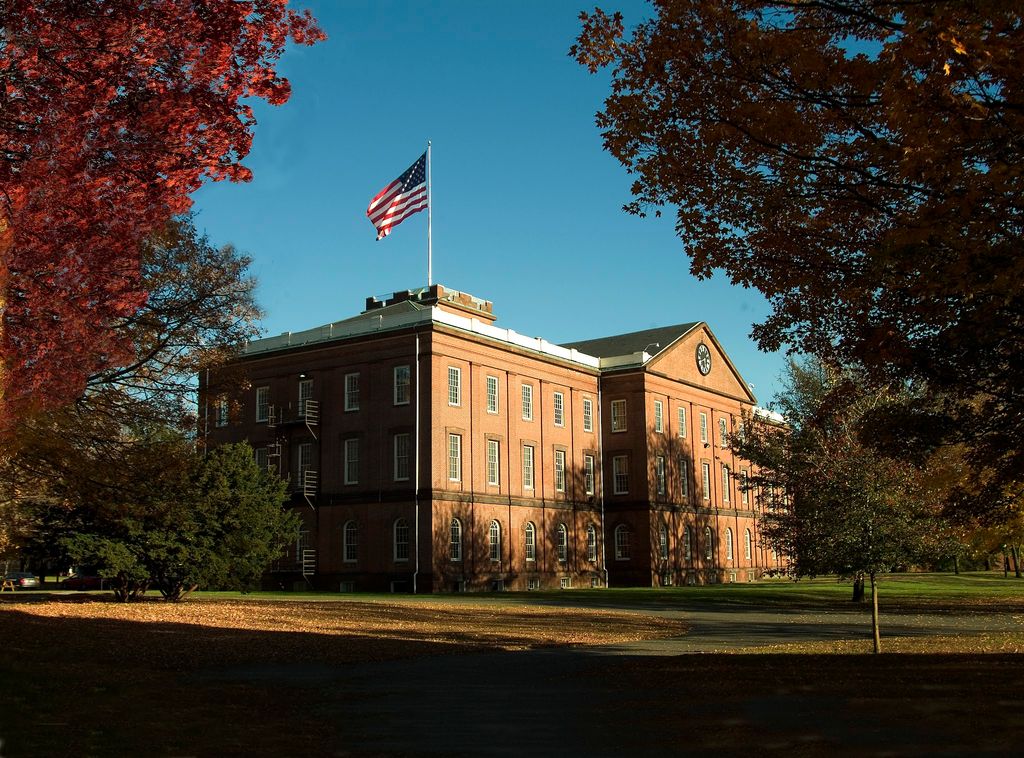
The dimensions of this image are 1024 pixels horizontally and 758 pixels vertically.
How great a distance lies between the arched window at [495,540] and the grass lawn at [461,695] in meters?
31.4

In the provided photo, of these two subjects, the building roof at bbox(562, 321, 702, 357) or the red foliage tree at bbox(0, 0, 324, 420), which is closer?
the red foliage tree at bbox(0, 0, 324, 420)

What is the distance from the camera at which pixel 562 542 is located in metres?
58.1

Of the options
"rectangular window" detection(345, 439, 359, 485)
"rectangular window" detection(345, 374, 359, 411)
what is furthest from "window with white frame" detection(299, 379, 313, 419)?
"rectangular window" detection(345, 439, 359, 485)

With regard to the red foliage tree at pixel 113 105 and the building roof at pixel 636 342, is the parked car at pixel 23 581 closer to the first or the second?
A: the building roof at pixel 636 342

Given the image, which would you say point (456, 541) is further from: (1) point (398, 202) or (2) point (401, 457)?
(1) point (398, 202)

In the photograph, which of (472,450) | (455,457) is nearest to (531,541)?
(472,450)

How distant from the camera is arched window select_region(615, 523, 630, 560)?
61250mm

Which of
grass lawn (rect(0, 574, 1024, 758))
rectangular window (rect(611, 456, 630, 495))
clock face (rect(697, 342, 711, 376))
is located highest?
clock face (rect(697, 342, 711, 376))

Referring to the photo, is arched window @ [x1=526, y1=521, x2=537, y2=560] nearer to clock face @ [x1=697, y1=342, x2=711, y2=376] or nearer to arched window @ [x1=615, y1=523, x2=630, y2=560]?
arched window @ [x1=615, y1=523, x2=630, y2=560]

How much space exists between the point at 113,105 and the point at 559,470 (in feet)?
160

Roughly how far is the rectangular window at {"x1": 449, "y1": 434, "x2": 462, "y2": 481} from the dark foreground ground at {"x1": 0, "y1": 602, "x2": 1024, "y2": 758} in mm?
32836

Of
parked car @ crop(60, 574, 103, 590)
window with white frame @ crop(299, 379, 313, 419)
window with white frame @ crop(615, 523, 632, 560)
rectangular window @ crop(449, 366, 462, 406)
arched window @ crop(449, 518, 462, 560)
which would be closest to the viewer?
arched window @ crop(449, 518, 462, 560)

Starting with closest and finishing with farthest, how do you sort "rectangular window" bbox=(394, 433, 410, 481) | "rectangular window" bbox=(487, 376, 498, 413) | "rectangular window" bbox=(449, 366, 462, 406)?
"rectangular window" bbox=(394, 433, 410, 481) < "rectangular window" bbox=(449, 366, 462, 406) < "rectangular window" bbox=(487, 376, 498, 413)

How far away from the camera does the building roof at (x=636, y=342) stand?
→ 66438mm
